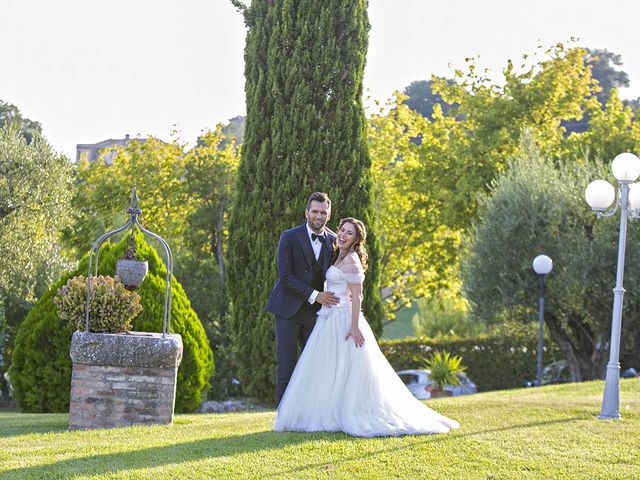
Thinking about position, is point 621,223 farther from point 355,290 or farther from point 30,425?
point 30,425

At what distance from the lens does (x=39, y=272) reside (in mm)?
19875

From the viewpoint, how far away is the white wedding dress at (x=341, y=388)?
8258 millimetres

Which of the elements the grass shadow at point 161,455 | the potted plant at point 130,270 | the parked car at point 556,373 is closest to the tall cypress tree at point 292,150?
the potted plant at point 130,270

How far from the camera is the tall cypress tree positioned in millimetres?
16641

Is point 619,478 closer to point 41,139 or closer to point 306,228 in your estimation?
point 306,228

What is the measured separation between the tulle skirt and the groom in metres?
0.34

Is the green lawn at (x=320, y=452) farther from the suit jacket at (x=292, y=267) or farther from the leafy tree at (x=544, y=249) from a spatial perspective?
the leafy tree at (x=544, y=249)

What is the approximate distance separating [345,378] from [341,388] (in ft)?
0.30

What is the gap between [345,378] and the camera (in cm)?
833

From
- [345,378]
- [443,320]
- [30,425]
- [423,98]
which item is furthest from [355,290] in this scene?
[423,98]

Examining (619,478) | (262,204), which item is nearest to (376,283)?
(262,204)

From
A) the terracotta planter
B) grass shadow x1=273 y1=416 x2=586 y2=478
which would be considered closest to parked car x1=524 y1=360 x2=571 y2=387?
the terracotta planter

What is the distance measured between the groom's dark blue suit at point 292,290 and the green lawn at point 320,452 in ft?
2.37

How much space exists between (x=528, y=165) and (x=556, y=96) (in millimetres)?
6107
